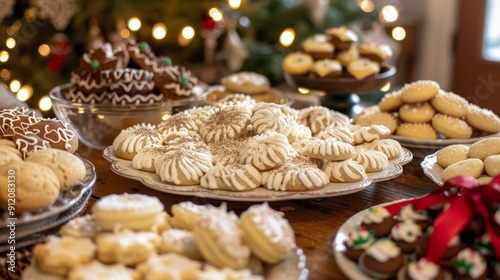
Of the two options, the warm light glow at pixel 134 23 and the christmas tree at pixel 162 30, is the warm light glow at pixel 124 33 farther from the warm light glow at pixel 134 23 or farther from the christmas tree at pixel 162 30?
the warm light glow at pixel 134 23

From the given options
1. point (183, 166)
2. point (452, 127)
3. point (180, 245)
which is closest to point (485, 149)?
point (452, 127)

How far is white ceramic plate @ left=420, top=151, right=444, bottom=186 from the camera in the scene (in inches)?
48.7

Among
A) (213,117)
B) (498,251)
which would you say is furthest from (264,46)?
(498,251)

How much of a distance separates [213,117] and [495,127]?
2.40 feet

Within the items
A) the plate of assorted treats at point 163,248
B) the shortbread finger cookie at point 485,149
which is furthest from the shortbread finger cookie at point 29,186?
Answer: the shortbread finger cookie at point 485,149

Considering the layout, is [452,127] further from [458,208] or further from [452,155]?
[458,208]

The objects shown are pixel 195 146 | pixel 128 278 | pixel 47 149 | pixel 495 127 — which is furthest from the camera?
pixel 495 127

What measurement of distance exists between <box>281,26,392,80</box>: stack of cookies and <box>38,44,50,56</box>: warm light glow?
1386 mm

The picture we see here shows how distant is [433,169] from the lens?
130 centimetres

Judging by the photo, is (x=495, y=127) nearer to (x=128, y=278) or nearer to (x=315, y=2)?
(x=128, y=278)

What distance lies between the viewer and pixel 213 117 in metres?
1.38

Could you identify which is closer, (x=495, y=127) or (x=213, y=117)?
(x=213, y=117)

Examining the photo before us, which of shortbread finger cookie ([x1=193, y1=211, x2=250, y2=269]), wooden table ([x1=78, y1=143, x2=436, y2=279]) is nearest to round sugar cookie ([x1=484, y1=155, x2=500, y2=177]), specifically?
wooden table ([x1=78, y1=143, x2=436, y2=279])

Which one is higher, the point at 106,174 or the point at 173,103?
the point at 173,103
